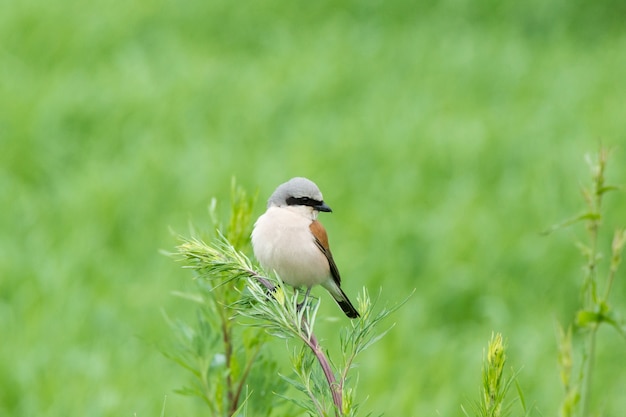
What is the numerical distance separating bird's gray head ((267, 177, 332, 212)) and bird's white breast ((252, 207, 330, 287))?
0.08 ft

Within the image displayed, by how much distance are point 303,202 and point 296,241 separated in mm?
84

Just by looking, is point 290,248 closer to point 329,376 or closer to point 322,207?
point 322,207

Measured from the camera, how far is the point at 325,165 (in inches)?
381

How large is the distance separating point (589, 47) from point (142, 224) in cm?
837

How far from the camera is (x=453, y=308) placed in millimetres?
8102

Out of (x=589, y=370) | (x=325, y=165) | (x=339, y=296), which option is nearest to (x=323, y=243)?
(x=339, y=296)

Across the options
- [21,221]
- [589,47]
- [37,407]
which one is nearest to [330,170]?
[21,221]

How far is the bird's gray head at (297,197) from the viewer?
183 centimetres

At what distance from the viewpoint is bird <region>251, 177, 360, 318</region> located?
186cm

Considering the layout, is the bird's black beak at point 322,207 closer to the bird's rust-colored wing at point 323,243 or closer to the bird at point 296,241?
the bird at point 296,241

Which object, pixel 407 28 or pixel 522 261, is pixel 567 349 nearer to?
pixel 522 261

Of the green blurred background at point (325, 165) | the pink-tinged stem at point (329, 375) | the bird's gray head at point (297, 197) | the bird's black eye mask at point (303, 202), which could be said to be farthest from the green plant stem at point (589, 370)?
the green blurred background at point (325, 165)

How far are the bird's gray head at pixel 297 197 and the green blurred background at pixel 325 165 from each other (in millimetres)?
3501

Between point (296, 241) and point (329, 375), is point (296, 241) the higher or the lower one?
the higher one
